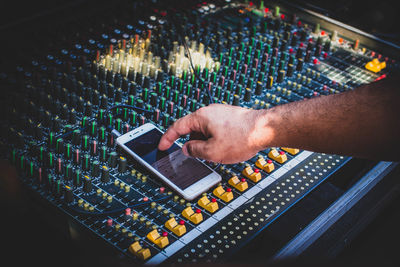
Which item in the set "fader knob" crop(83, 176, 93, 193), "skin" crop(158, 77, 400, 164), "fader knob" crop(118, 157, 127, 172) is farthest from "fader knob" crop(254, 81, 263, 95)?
"fader knob" crop(83, 176, 93, 193)

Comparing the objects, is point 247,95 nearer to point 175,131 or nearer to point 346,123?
point 175,131

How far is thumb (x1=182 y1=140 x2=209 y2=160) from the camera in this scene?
1.52 metres

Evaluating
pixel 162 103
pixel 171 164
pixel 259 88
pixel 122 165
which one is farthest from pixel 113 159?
pixel 259 88

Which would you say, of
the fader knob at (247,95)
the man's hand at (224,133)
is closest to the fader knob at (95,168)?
the man's hand at (224,133)

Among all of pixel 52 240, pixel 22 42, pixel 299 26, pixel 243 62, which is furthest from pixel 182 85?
pixel 52 240

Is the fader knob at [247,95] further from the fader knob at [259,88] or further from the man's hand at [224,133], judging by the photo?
the man's hand at [224,133]

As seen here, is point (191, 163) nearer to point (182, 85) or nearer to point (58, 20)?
point (182, 85)

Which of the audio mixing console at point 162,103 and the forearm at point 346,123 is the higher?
the forearm at point 346,123

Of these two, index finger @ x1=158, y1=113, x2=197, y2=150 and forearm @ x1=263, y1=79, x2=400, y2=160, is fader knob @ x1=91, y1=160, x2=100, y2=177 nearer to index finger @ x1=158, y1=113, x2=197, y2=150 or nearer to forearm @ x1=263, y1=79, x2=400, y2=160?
index finger @ x1=158, y1=113, x2=197, y2=150

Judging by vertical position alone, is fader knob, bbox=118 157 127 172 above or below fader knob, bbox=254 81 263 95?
below

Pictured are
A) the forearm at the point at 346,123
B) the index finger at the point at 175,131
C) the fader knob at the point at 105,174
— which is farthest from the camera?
the index finger at the point at 175,131

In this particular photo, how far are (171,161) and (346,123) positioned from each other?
577 millimetres

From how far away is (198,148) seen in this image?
5.00 ft

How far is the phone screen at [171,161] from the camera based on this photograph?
4.93 feet
